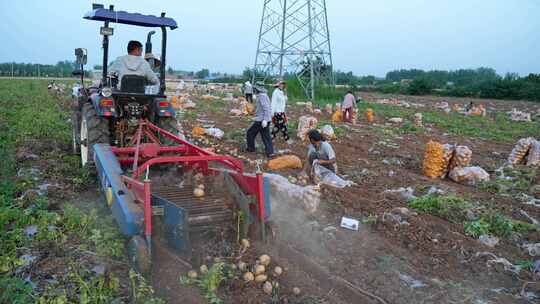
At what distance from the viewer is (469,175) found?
25.1 ft

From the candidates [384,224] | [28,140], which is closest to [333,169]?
[384,224]

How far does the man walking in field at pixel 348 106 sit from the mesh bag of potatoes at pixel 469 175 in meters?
7.31

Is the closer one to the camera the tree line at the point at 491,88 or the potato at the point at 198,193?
the potato at the point at 198,193

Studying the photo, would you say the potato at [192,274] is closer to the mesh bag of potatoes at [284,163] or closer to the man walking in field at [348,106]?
the mesh bag of potatoes at [284,163]

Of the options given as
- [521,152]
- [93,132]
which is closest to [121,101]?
[93,132]

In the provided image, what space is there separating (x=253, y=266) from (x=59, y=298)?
1.49 metres

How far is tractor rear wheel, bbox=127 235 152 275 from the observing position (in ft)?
11.3

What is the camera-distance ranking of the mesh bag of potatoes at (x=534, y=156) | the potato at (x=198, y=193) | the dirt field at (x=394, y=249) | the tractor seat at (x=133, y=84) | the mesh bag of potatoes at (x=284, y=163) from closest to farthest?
the dirt field at (x=394, y=249) < the potato at (x=198, y=193) < the tractor seat at (x=133, y=84) < the mesh bag of potatoes at (x=284, y=163) < the mesh bag of potatoes at (x=534, y=156)

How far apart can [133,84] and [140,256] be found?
3.00 m

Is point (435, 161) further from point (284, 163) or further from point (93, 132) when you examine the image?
point (93, 132)

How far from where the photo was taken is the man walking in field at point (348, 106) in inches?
585

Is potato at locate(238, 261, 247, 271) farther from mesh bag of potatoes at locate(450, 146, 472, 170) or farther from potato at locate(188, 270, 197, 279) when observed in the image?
mesh bag of potatoes at locate(450, 146, 472, 170)

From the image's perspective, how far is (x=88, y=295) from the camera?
331cm

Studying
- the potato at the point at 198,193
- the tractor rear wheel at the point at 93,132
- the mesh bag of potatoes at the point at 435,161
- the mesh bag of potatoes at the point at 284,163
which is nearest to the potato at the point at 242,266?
the potato at the point at 198,193
